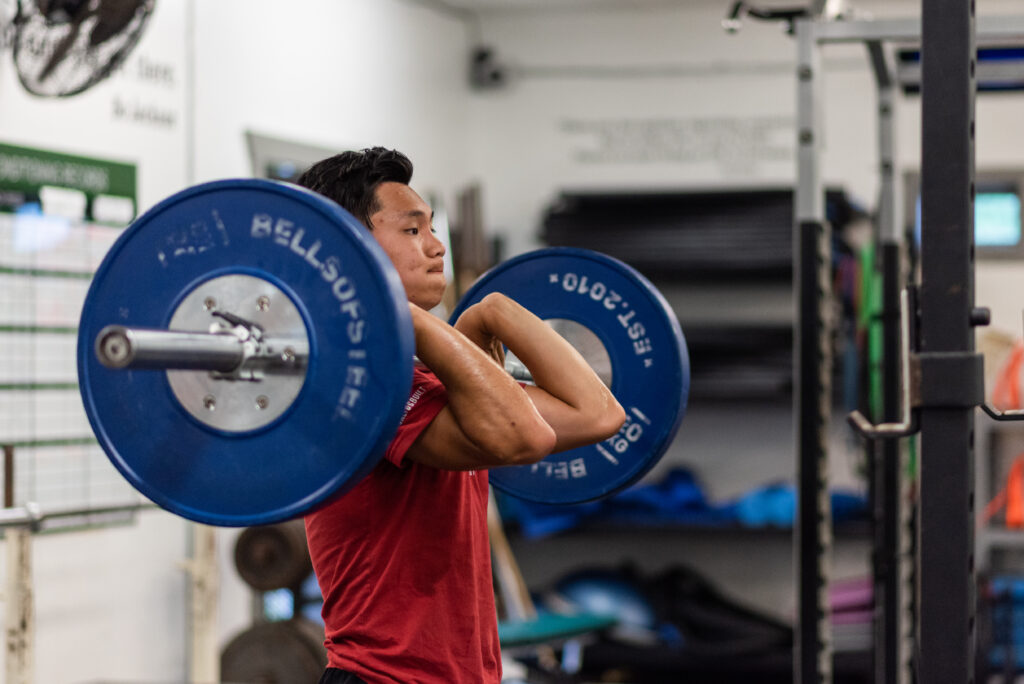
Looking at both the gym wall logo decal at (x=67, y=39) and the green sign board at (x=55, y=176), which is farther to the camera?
the green sign board at (x=55, y=176)

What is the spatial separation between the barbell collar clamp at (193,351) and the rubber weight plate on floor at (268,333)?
3 cm

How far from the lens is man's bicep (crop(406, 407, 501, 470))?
151cm

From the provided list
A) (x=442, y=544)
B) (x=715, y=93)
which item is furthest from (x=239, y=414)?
(x=715, y=93)

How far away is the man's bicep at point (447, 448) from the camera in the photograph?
151cm

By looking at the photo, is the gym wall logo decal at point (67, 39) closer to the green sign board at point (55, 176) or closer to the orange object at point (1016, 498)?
the green sign board at point (55, 176)

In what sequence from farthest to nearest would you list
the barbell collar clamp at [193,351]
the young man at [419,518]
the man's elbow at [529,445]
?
the young man at [419,518] → the man's elbow at [529,445] → the barbell collar clamp at [193,351]

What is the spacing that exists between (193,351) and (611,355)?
0.94 meters

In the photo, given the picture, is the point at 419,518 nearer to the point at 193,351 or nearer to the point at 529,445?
the point at 529,445

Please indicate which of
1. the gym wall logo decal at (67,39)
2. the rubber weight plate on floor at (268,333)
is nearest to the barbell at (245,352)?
the rubber weight plate on floor at (268,333)

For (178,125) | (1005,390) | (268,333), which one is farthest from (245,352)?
(1005,390)

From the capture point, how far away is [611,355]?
214cm

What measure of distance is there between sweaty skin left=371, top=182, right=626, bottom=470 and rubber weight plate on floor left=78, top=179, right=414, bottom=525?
0.14 meters

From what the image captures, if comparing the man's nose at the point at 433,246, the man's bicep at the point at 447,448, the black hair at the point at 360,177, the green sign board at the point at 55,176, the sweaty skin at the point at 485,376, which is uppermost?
the green sign board at the point at 55,176

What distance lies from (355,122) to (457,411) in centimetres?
400
